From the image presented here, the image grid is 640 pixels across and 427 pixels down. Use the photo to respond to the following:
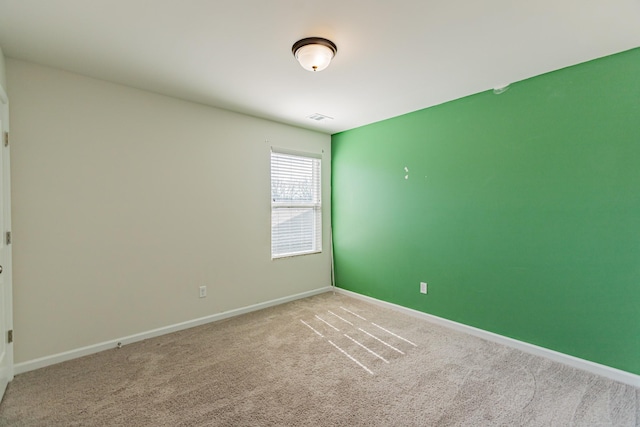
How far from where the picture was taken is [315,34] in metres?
2.00

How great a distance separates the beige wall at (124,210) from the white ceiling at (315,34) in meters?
0.32

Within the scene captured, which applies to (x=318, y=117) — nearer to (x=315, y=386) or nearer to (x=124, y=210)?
(x=124, y=210)

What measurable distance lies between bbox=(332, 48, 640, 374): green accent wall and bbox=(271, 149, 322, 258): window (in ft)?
3.32

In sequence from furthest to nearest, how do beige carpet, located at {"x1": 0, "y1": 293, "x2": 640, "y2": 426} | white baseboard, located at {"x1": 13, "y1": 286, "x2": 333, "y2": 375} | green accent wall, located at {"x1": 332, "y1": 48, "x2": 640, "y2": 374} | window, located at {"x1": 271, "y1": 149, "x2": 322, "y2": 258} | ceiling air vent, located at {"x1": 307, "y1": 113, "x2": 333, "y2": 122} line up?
window, located at {"x1": 271, "y1": 149, "x2": 322, "y2": 258} → ceiling air vent, located at {"x1": 307, "y1": 113, "x2": 333, "y2": 122} → white baseboard, located at {"x1": 13, "y1": 286, "x2": 333, "y2": 375} → green accent wall, located at {"x1": 332, "y1": 48, "x2": 640, "y2": 374} → beige carpet, located at {"x1": 0, "y1": 293, "x2": 640, "y2": 426}

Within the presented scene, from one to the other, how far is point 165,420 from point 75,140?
2372 millimetres

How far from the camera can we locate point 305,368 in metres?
2.45

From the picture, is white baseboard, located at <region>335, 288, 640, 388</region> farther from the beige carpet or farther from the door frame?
the door frame

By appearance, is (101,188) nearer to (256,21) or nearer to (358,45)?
(256,21)

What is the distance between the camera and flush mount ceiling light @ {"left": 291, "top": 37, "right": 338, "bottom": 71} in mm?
2055

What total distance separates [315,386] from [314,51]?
7.97 feet

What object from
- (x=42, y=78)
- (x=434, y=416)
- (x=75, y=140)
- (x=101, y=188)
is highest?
(x=42, y=78)

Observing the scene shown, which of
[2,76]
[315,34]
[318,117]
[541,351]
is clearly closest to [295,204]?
[318,117]

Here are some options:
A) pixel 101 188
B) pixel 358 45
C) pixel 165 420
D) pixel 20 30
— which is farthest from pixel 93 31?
pixel 165 420

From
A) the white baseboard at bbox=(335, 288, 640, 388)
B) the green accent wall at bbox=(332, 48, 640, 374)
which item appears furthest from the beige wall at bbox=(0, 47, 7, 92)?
the white baseboard at bbox=(335, 288, 640, 388)
